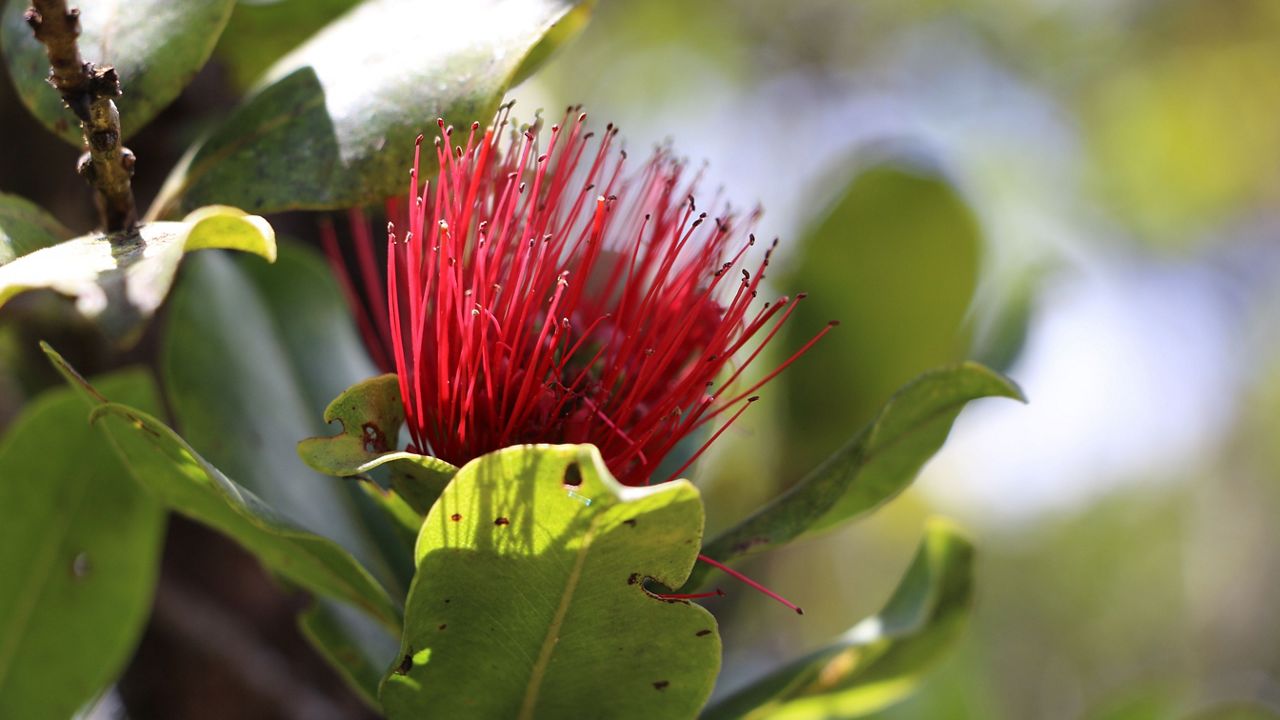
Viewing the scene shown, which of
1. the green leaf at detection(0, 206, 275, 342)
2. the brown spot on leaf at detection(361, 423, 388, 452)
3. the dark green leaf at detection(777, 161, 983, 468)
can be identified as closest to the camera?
the green leaf at detection(0, 206, 275, 342)

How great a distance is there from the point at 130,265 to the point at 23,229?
0.53 ft

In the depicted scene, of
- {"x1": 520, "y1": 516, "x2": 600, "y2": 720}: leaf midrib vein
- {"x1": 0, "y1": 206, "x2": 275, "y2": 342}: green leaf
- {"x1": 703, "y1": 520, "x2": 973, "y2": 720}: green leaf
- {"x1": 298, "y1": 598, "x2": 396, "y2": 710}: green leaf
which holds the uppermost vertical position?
{"x1": 0, "y1": 206, "x2": 275, "y2": 342}: green leaf

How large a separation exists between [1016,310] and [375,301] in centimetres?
72

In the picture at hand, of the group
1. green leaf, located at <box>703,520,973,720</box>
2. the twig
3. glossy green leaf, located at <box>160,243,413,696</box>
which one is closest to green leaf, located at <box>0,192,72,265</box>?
the twig

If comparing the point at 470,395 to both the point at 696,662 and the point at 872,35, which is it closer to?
the point at 696,662

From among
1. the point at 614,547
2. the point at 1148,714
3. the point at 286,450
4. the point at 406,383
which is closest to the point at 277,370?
the point at 286,450

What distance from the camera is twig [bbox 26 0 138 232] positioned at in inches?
23.4

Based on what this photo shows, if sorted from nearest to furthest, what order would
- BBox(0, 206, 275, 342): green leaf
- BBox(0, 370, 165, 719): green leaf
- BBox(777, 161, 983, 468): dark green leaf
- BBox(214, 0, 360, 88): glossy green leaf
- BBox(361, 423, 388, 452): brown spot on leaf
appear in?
BBox(0, 206, 275, 342): green leaf < BBox(361, 423, 388, 452): brown spot on leaf < BBox(0, 370, 165, 719): green leaf < BBox(214, 0, 360, 88): glossy green leaf < BBox(777, 161, 983, 468): dark green leaf

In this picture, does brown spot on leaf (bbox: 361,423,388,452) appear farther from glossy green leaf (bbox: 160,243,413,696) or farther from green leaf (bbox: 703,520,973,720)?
green leaf (bbox: 703,520,973,720)

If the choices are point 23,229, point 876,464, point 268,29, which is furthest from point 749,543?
point 268,29

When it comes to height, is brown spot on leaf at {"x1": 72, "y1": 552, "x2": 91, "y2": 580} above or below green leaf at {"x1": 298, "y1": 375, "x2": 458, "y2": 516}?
below

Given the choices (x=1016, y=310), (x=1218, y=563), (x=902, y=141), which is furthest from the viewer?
(x=1218, y=563)

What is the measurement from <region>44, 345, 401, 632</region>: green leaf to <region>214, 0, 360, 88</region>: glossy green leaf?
51 centimetres

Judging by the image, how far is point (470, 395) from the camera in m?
0.65
